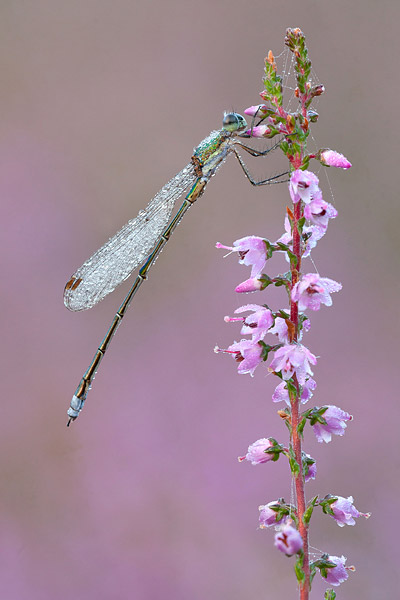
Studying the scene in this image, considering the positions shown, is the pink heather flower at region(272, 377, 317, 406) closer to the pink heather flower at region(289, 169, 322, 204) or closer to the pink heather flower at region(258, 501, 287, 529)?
the pink heather flower at region(258, 501, 287, 529)

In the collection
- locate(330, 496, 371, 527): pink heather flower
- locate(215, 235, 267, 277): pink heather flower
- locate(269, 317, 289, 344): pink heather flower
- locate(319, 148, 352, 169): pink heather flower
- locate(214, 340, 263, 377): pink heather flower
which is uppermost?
locate(319, 148, 352, 169): pink heather flower

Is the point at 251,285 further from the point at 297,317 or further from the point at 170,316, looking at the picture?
Answer: the point at 170,316

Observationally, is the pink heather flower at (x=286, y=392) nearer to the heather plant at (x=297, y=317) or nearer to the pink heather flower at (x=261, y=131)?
the heather plant at (x=297, y=317)

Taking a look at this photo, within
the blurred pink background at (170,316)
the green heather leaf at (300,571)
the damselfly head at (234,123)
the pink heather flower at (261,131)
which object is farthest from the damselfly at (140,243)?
the green heather leaf at (300,571)

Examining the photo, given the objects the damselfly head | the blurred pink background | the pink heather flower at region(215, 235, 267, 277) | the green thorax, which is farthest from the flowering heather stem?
the blurred pink background

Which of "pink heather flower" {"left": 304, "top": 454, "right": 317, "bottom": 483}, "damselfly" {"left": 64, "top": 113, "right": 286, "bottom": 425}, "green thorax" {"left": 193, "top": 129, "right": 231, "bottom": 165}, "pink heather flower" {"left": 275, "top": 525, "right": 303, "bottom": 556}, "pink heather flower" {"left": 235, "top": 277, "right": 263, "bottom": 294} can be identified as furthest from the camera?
"damselfly" {"left": 64, "top": 113, "right": 286, "bottom": 425}

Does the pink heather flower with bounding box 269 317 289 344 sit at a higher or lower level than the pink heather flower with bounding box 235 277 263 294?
lower
